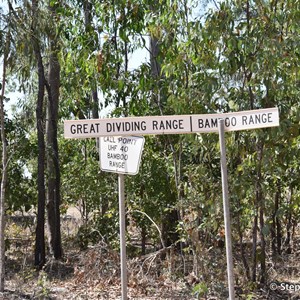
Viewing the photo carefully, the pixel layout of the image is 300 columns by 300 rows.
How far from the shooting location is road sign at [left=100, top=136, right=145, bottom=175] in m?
6.08

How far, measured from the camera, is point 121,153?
6.19 meters

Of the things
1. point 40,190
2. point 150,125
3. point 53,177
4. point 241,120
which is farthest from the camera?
point 53,177

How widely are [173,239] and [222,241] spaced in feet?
6.57

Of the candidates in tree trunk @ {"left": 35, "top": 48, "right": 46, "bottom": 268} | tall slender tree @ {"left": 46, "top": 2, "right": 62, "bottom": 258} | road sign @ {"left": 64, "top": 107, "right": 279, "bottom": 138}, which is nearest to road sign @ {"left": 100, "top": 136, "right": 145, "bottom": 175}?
road sign @ {"left": 64, "top": 107, "right": 279, "bottom": 138}

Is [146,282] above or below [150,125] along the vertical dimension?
below

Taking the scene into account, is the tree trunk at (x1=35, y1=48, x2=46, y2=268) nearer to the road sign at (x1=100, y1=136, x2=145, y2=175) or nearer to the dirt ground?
the dirt ground

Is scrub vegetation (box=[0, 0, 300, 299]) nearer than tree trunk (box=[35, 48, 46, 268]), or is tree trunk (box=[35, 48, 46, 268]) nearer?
scrub vegetation (box=[0, 0, 300, 299])

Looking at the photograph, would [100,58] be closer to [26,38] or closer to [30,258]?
[26,38]

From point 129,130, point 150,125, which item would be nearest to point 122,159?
point 129,130

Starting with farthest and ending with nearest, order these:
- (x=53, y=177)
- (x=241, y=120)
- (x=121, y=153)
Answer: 1. (x=53, y=177)
2. (x=121, y=153)
3. (x=241, y=120)

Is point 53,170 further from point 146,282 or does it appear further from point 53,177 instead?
point 146,282

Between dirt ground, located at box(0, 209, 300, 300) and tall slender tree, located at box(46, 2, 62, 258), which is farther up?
tall slender tree, located at box(46, 2, 62, 258)

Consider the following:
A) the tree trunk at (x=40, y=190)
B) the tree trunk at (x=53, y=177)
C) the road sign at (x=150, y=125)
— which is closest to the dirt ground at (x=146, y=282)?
the tree trunk at (x=40, y=190)

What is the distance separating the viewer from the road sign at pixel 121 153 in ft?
20.0
